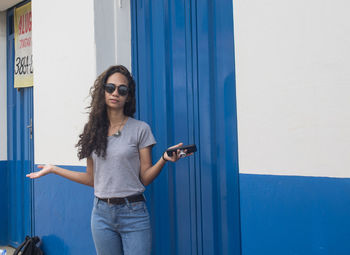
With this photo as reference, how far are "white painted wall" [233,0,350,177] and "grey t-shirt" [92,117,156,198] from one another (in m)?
0.68

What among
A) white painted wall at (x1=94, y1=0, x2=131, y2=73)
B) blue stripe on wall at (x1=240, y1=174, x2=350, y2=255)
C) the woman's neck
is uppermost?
white painted wall at (x1=94, y1=0, x2=131, y2=73)

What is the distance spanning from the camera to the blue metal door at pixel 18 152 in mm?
5066

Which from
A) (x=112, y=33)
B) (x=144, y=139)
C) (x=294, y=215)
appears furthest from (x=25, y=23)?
(x=294, y=215)

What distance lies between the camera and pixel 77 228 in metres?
3.68

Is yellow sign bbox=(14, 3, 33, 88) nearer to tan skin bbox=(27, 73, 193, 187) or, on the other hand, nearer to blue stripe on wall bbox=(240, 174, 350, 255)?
tan skin bbox=(27, 73, 193, 187)

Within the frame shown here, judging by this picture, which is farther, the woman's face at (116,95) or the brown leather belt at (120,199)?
the woman's face at (116,95)

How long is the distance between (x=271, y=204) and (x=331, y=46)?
0.99 metres

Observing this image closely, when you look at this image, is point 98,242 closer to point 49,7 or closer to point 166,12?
point 166,12

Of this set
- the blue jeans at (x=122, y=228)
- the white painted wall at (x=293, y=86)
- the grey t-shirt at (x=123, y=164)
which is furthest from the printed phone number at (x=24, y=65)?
the white painted wall at (x=293, y=86)

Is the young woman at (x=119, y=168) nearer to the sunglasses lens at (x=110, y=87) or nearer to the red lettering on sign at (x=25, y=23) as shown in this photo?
the sunglasses lens at (x=110, y=87)

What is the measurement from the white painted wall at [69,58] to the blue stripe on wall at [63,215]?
0.28 meters

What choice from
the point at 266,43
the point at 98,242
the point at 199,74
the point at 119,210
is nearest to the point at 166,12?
the point at 199,74

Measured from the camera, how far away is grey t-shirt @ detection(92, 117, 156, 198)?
232 cm

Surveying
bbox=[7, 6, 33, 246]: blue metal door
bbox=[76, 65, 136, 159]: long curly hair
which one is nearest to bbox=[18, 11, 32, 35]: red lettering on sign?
bbox=[7, 6, 33, 246]: blue metal door
